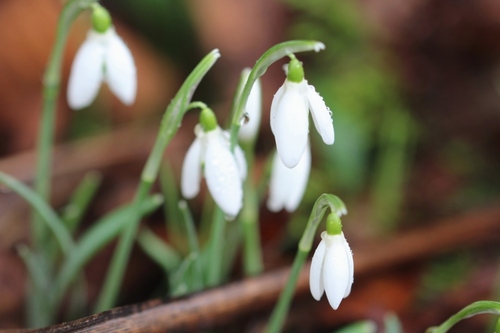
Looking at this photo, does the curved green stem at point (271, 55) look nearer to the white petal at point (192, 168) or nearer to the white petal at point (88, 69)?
the white petal at point (192, 168)

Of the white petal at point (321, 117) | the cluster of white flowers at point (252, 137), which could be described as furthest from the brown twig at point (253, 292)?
the white petal at point (321, 117)

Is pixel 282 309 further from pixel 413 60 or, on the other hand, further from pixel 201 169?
pixel 413 60

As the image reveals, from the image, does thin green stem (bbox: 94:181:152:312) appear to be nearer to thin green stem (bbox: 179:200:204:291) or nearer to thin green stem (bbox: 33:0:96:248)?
thin green stem (bbox: 179:200:204:291)

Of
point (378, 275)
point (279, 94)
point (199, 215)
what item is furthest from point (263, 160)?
point (279, 94)

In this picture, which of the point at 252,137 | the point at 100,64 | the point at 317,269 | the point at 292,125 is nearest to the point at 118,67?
the point at 100,64

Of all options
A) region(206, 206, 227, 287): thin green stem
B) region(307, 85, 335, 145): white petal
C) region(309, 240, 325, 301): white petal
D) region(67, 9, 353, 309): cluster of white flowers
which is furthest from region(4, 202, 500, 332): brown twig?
region(307, 85, 335, 145): white petal

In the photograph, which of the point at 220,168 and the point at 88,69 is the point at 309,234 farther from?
the point at 88,69
